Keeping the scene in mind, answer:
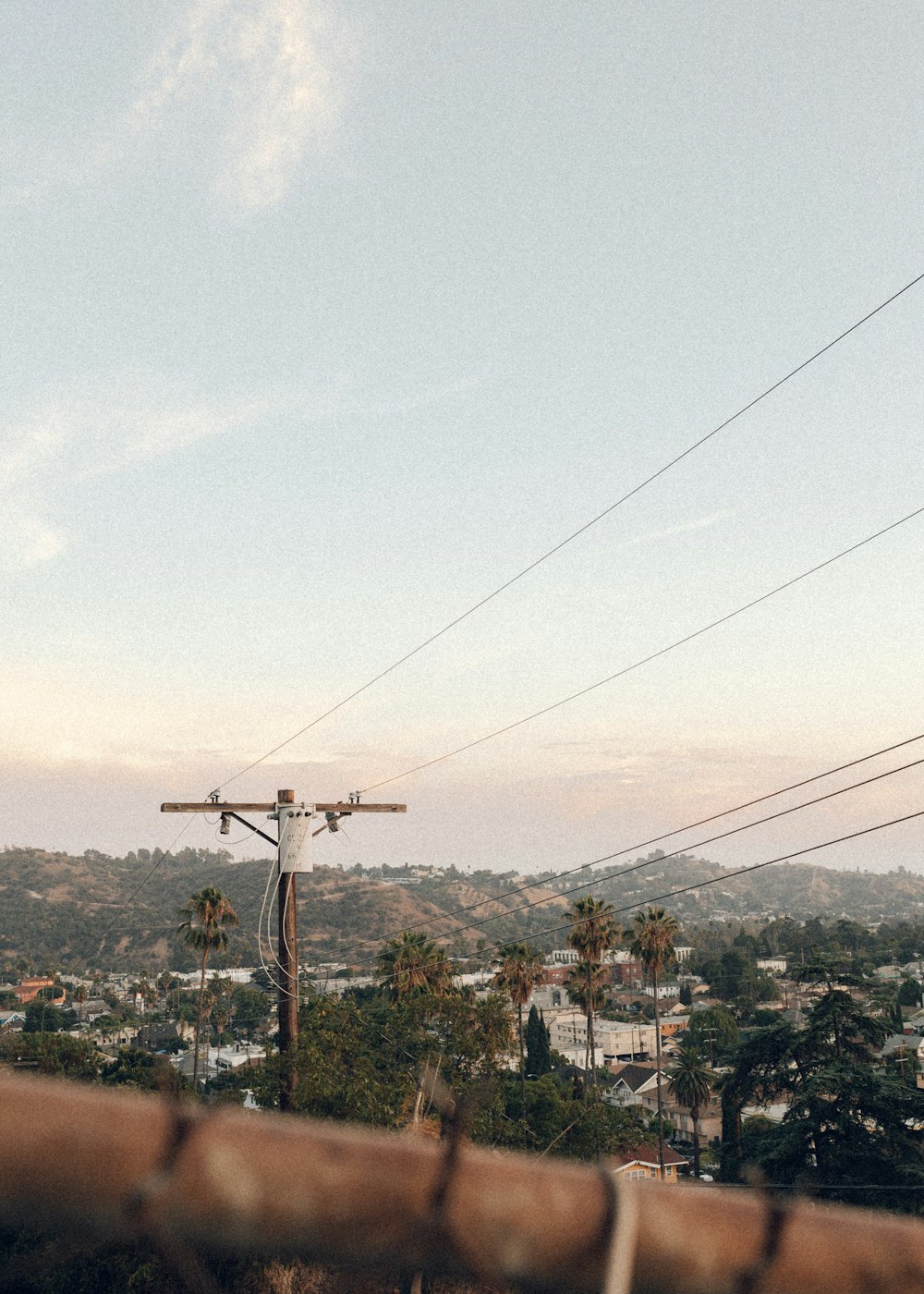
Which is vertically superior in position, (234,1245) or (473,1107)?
(473,1107)

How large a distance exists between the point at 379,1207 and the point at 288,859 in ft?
68.2

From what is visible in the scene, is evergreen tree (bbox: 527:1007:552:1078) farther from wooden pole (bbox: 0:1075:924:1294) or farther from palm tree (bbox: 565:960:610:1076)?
wooden pole (bbox: 0:1075:924:1294)

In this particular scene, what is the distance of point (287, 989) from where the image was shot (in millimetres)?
20906

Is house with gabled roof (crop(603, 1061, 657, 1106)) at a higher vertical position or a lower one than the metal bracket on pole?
lower

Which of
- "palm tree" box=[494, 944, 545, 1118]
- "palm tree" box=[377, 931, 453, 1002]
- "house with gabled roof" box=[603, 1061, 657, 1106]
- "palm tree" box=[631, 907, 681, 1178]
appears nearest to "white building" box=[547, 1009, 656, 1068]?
"house with gabled roof" box=[603, 1061, 657, 1106]

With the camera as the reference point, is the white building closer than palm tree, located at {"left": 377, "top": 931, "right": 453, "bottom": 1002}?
No

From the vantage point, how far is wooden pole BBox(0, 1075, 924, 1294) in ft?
4.53

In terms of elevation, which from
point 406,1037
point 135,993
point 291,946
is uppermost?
point 291,946

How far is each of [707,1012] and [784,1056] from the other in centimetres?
8294

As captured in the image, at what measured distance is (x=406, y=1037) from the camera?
27.4m

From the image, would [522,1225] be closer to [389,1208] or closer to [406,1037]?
[389,1208]

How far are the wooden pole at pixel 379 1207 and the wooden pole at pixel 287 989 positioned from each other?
2029 cm

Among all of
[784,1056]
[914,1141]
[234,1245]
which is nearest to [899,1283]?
[234,1245]

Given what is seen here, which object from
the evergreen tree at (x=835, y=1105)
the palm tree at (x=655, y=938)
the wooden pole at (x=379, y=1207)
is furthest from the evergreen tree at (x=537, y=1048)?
the wooden pole at (x=379, y=1207)
